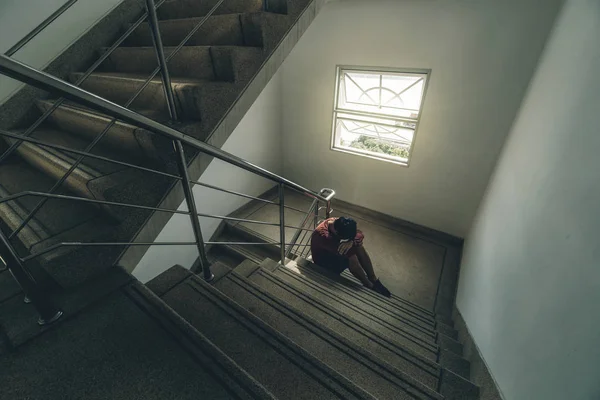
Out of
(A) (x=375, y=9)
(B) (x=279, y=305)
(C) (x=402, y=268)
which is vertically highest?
(A) (x=375, y=9)

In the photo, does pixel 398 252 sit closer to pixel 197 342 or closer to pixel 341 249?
pixel 341 249

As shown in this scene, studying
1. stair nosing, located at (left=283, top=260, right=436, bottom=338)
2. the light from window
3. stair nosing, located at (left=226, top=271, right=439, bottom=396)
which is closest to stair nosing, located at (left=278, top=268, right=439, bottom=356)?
stair nosing, located at (left=283, top=260, right=436, bottom=338)

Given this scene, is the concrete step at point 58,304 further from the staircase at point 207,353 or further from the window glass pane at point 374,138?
the window glass pane at point 374,138

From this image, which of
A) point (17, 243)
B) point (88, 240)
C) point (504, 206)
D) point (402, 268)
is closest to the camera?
point (88, 240)

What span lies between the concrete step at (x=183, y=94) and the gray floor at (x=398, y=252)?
2.58m

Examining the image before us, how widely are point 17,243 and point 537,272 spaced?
2669mm

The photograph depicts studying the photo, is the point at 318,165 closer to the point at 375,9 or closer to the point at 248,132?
the point at 248,132

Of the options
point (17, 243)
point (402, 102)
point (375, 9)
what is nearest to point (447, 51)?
point (402, 102)

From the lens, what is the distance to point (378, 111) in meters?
3.56

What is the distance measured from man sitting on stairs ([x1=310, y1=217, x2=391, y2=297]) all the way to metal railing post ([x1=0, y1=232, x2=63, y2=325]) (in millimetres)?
1814

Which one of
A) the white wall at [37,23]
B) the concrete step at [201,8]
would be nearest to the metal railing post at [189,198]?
the concrete step at [201,8]

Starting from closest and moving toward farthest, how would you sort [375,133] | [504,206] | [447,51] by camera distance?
1. [504,206]
2. [447,51]
3. [375,133]

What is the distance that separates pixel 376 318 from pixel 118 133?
2115 mm

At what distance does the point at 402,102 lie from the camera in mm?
3398
